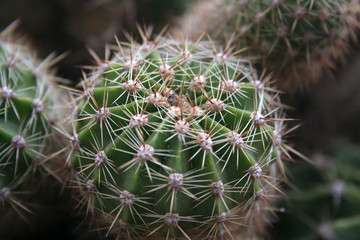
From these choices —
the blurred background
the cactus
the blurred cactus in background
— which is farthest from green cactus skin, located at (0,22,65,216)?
the blurred cactus in background

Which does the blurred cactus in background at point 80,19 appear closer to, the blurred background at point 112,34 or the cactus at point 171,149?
the blurred background at point 112,34

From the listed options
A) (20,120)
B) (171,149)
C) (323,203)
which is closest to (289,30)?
(171,149)

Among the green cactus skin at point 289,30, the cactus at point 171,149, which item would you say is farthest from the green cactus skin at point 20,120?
the green cactus skin at point 289,30

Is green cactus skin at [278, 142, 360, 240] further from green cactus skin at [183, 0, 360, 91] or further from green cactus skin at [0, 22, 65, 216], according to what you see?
green cactus skin at [0, 22, 65, 216]

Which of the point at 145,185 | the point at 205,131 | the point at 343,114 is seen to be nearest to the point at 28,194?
the point at 145,185

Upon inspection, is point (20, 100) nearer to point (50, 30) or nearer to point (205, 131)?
point (205, 131)

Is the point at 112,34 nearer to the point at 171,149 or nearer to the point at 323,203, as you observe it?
the point at 171,149

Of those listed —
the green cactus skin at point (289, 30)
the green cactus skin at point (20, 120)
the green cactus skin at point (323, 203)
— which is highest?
the green cactus skin at point (20, 120)
